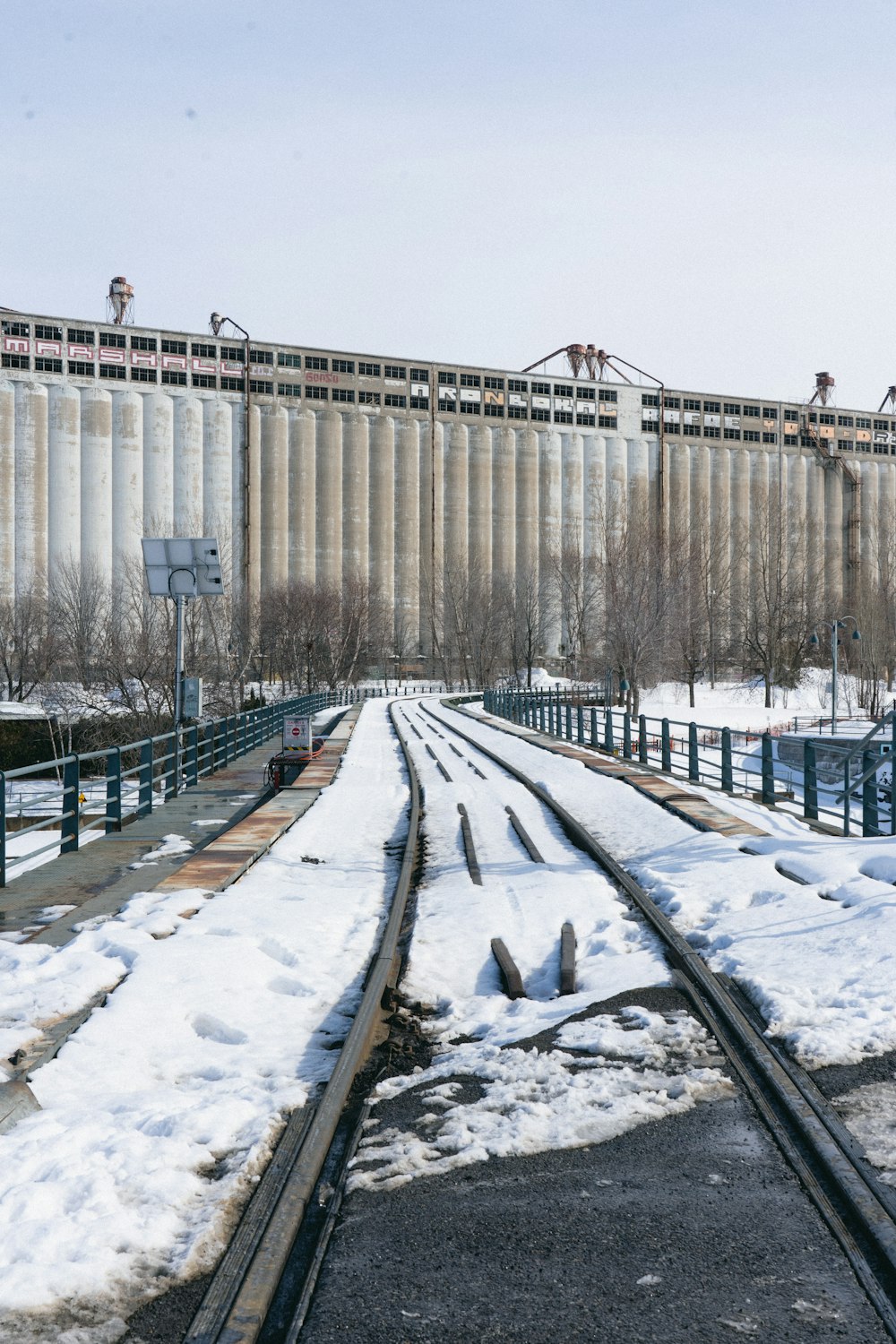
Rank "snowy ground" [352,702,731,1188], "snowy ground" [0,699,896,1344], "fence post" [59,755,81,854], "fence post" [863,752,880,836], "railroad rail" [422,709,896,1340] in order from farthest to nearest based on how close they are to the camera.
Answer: "fence post" [863,752,880,836], "fence post" [59,755,81,854], "snowy ground" [352,702,731,1188], "snowy ground" [0,699,896,1344], "railroad rail" [422,709,896,1340]

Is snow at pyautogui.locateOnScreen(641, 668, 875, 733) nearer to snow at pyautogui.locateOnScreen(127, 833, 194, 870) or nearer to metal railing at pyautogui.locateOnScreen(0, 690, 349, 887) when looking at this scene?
metal railing at pyautogui.locateOnScreen(0, 690, 349, 887)

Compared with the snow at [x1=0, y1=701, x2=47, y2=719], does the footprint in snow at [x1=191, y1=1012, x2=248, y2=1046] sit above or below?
above

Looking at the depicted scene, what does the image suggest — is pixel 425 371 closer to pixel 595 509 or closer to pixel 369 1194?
pixel 595 509

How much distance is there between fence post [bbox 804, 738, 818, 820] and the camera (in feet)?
46.5

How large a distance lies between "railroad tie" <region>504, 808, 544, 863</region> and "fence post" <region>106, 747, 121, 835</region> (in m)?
5.24

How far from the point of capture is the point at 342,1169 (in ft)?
14.4

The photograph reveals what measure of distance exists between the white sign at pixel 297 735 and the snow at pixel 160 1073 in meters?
12.9

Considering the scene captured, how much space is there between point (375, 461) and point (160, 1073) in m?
95.0

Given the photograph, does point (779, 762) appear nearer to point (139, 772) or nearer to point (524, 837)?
point (524, 837)

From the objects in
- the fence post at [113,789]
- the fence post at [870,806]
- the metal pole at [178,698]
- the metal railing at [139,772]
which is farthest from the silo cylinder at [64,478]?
the fence post at [870,806]

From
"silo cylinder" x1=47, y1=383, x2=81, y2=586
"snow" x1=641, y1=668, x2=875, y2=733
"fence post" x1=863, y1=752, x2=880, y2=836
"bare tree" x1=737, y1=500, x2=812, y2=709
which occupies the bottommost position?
"snow" x1=641, y1=668, x2=875, y2=733

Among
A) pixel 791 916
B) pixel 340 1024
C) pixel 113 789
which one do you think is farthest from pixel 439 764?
pixel 340 1024

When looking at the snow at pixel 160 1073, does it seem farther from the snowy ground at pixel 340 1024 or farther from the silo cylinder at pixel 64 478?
the silo cylinder at pixel 64 478

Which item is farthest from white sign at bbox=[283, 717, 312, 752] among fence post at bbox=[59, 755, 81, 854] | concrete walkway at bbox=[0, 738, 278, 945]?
fence post at bbox=[59, 755, 81, 854]
